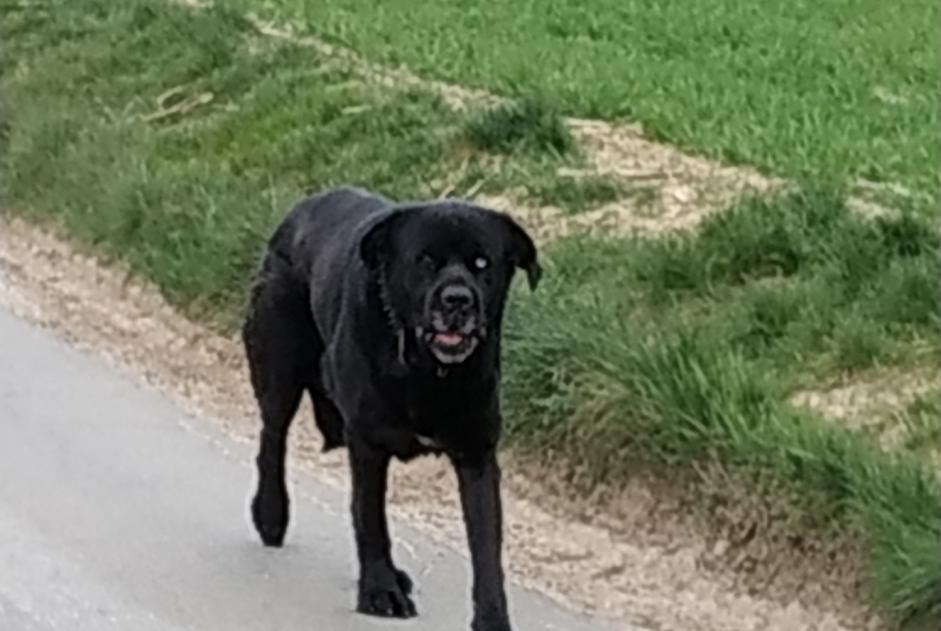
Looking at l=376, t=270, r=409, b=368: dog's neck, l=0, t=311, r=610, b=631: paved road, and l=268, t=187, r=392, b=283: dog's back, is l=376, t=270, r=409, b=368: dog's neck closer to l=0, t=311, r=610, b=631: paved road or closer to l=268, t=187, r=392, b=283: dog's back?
l=268, t=187, r=392, b=283: dog's back

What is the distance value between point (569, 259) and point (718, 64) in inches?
171

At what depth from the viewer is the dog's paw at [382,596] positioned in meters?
6.78

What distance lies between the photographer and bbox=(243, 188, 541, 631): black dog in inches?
247

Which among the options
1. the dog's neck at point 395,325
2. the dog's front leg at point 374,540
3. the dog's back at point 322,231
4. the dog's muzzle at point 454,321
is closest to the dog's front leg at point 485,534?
the dog's front leg at point 374,540

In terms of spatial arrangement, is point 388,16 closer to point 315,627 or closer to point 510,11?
point 510,11

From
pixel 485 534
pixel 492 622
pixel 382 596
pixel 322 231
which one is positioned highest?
pixel 322 231

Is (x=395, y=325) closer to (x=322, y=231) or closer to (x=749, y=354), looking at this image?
(x=322, y=231)

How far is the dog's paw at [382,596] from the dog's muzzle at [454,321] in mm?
826

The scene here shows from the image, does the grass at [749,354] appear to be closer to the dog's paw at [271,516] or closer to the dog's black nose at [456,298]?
the dog's paw at [271,516]

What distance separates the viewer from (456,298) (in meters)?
6.12

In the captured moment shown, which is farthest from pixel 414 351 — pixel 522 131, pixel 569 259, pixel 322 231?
pixel 522 131

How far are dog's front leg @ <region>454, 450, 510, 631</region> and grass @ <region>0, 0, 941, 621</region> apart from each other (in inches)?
40.4

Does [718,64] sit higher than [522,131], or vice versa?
[522,131]

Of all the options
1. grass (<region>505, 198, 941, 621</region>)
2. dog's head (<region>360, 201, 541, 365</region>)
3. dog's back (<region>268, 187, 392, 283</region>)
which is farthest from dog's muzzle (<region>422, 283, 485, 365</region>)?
grass (<region>505, 198, 941, 621</region>)
